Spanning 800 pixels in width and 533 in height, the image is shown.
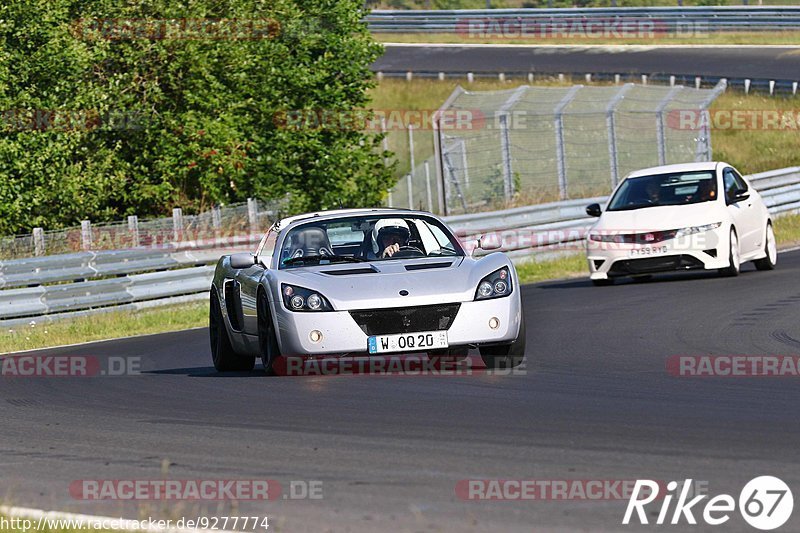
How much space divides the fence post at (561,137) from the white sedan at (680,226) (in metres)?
7.65

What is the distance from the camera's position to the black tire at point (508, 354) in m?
11.3

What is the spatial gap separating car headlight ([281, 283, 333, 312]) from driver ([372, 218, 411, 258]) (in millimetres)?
1048

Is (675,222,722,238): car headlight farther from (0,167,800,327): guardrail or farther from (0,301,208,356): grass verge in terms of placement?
(0,301,208,356): grass verge

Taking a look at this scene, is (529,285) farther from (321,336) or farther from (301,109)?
(321,336)

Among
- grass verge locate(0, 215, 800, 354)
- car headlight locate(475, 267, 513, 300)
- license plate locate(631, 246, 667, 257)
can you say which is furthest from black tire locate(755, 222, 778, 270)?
car headlight locate(475, 267, 513, 300)

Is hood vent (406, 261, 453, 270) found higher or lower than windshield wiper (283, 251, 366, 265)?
lower

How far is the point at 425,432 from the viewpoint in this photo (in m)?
8.27

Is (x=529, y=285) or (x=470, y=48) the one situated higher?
(x=470, y=48)

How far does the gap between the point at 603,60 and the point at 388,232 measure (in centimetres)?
4001

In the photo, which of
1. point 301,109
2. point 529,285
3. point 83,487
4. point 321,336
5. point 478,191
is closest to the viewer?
point 83,487

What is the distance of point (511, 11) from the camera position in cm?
5638

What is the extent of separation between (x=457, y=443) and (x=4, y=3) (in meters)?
20.0

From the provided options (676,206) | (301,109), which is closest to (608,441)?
(676,206)

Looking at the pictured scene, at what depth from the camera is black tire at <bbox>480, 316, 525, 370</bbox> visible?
11.3m
